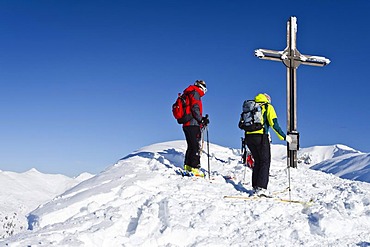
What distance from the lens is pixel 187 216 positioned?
20.6 ft

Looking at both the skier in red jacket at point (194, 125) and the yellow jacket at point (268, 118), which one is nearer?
the yellow jacket at point (268, 118)

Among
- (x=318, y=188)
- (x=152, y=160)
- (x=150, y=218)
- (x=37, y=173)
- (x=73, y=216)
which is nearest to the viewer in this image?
(x=150, y=218)

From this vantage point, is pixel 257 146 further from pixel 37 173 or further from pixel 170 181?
pixel 37 173

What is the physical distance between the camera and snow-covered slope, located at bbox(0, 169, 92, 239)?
1487cm

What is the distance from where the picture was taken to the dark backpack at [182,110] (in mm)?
9133

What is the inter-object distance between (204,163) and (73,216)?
6.10 metres

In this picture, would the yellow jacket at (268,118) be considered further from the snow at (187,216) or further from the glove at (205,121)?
the glove at (205,121)

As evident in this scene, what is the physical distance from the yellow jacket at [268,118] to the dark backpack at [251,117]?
9 centimetres

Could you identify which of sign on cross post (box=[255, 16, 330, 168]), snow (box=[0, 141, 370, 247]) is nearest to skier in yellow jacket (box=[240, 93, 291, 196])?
snow (box=[0, 141, 370, 247])

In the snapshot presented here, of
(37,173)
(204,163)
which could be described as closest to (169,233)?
(204,163)

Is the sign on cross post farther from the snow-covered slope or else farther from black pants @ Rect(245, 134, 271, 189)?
the snow-covered slope

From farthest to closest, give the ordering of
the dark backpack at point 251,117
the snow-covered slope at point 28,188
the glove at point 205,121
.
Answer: the snow-covered slope at point 28,188 < the glove at point 205,121 < the dark backpack at point 251,117

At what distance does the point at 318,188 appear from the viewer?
920cm

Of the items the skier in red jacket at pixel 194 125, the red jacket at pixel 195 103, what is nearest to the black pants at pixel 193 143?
the skier in red jacket at pixel 194 125
